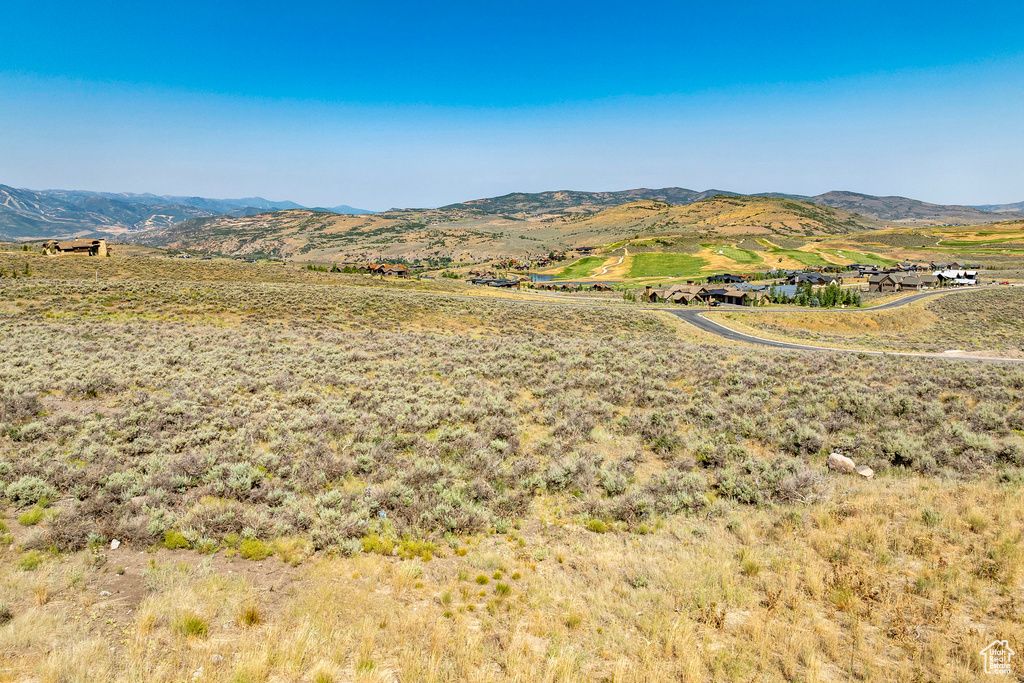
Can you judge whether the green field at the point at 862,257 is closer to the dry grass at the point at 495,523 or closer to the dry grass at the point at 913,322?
the dry grass at the point at 913,322

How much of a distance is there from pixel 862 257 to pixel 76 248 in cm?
21723

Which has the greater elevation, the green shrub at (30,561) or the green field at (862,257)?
the green field at (862,257)

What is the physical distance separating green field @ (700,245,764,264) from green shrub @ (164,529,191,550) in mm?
165260

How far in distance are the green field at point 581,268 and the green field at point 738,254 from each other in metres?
48.1

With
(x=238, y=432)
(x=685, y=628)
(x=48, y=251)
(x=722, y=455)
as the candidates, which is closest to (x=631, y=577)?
(x=685, y=628)

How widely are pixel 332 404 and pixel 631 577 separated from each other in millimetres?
11298

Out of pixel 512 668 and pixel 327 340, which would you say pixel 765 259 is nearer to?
pixel 327 340

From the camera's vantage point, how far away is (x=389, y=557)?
7.81 metres

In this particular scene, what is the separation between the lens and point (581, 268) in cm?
15450

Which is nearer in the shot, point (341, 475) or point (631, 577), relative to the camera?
point (631, 577)

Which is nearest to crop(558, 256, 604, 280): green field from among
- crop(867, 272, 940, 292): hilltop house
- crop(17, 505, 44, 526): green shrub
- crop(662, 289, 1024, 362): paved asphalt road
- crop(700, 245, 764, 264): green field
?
crop(700, 245, 764, 264): green field

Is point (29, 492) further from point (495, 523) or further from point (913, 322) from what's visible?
point (913, 322)

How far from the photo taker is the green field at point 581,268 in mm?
143875

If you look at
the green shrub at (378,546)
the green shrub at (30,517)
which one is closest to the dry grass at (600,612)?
the green shrub at (378,546)
